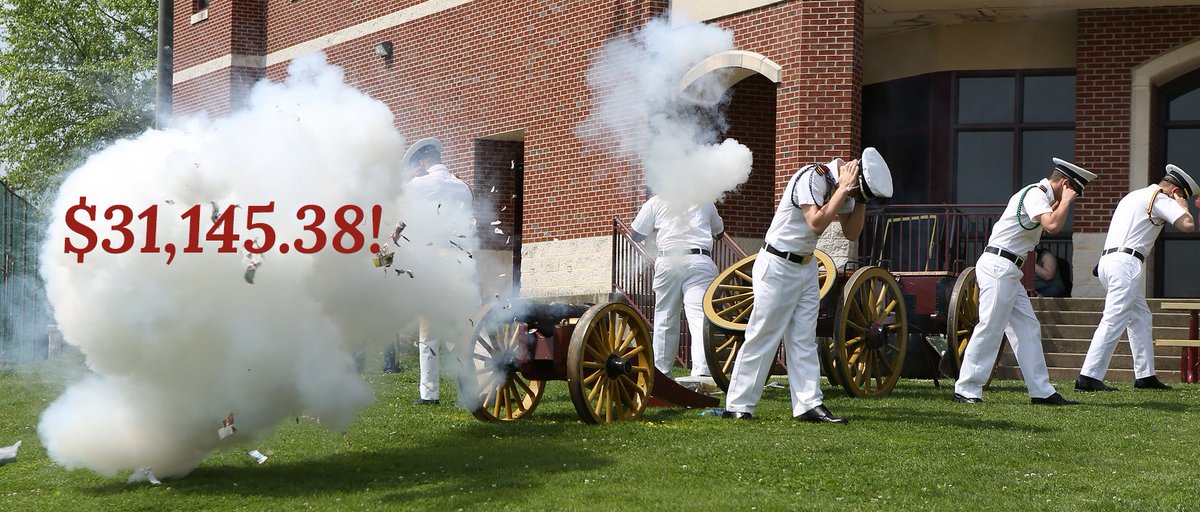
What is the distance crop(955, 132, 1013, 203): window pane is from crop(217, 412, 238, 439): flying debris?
1270 centimetres

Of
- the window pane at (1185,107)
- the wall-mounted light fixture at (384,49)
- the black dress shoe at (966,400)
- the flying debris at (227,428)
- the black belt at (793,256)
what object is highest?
the wall-mounted light fixture at (384,49)

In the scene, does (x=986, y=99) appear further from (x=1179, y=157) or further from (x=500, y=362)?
(x=500, y=362)

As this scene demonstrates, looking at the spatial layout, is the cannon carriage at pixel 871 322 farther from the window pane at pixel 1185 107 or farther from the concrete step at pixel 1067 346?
the window pane at pixel 1185 107

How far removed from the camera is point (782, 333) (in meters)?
8.01

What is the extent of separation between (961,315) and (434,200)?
16.6 ft

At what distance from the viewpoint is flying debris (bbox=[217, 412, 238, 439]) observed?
5930 mm

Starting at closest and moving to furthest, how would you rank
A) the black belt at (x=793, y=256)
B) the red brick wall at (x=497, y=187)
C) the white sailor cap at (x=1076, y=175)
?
1. the black belt at (x=793, y=256)
2. the white sailor cap at (x=1076, y=175)
3. the red brick wall at (x=497, y=187)

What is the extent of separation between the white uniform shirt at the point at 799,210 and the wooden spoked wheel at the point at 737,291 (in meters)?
1.43

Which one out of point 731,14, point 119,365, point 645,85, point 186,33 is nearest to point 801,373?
point 119,365

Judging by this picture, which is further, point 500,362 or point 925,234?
point 925,234

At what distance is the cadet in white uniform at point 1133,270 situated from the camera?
10539 mm

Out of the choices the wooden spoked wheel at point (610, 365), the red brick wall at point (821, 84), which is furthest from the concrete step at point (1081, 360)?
the wooden spoked wheel at point (610, 365)

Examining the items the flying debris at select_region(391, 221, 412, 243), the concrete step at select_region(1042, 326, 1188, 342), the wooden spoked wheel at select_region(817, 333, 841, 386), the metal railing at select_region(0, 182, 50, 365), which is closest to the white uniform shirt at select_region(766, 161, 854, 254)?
the wooden spoked wheel at select_region(817, 333, 841, 386)

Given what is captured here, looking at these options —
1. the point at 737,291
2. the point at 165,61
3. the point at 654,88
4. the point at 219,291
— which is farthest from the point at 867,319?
the point at 165,61
